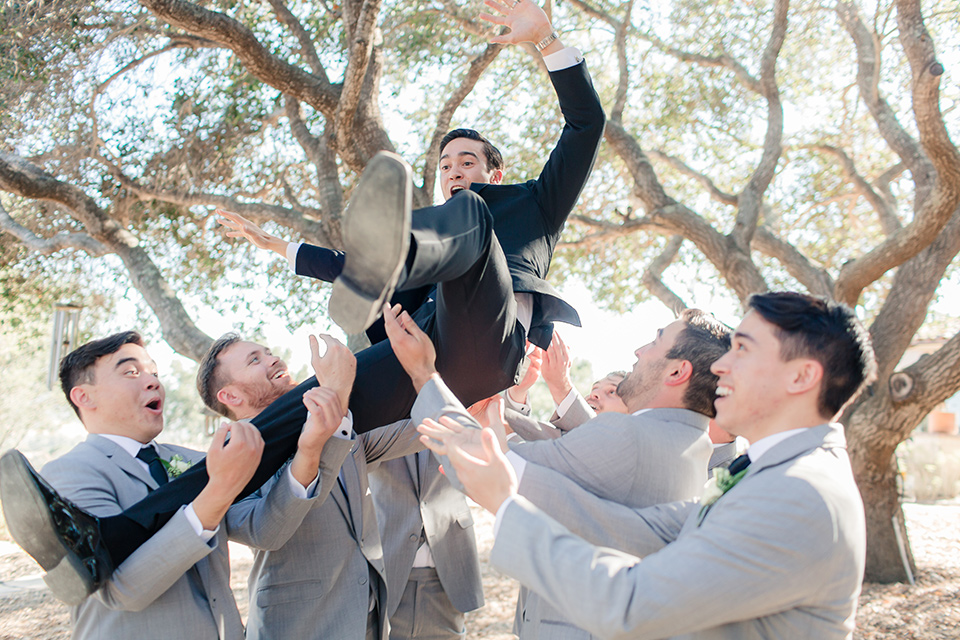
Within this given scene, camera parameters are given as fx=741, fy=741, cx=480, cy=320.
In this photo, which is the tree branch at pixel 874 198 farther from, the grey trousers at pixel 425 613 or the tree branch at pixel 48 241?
the tree branch at pixel 48 241

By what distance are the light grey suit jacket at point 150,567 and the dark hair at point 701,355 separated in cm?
149

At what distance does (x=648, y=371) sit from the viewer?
259cm

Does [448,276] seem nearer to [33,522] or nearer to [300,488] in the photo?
[300,488]

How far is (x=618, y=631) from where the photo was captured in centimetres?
168

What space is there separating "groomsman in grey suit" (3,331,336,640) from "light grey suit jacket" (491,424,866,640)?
1.09 metres

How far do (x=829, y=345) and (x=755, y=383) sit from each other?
21cm

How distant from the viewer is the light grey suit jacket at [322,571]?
3004 mm

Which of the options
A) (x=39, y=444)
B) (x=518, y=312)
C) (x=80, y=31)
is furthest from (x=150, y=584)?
(x=39, y=444)

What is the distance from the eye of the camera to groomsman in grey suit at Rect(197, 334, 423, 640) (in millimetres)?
3006

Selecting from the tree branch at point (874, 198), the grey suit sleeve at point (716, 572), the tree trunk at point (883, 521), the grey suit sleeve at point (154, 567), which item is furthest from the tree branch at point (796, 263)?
the grey suit sleeve at point (154, 567)

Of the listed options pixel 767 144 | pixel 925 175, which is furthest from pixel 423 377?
pixel 767 144

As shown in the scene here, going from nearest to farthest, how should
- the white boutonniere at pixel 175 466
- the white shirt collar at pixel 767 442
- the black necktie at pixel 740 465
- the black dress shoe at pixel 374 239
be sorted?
the black dress shoe at pixel 374 239, the white shirt collar at pixel 767 442, the black necktie at pixel 740 465, the white boutonniere at pixel 175 466

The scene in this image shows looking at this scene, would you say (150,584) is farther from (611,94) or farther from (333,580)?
Result: (611,94)

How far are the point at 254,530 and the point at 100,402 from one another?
2.56 feet
